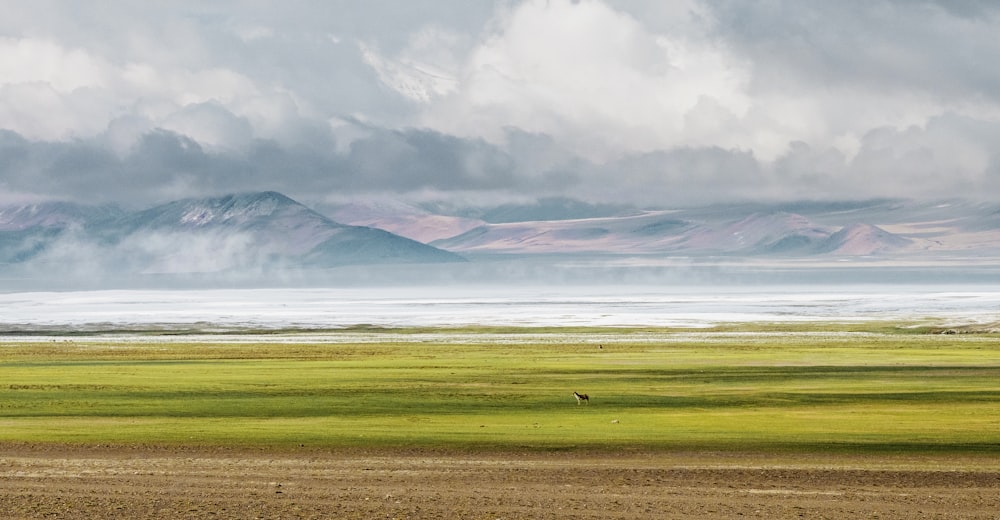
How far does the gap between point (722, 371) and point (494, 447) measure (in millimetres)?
28648

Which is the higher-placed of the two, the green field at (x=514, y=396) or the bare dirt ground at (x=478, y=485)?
the green field at (x=514, y=396)

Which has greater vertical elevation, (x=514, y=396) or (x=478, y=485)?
(x=514, y=396)

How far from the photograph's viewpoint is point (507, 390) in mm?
48750

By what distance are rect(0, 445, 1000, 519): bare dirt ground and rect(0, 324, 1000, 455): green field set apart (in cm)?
258

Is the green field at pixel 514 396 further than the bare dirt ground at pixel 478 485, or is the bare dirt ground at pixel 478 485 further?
the green field at pixel 514 396

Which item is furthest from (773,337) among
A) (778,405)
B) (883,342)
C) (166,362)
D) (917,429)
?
(917,429)

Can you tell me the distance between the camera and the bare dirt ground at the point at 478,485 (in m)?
22.1

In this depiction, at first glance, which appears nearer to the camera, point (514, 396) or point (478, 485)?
point (478, 485)

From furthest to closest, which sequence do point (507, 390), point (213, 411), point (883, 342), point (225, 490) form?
point (883, 342) → point (507, 390) → point (213, 411) → point (225, 490)

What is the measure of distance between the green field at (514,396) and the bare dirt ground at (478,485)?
2582mm

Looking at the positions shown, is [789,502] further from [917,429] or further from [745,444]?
[917,429]

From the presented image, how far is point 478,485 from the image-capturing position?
2520 cm

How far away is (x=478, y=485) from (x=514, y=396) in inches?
830

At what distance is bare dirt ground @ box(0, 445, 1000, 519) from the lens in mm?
22078
